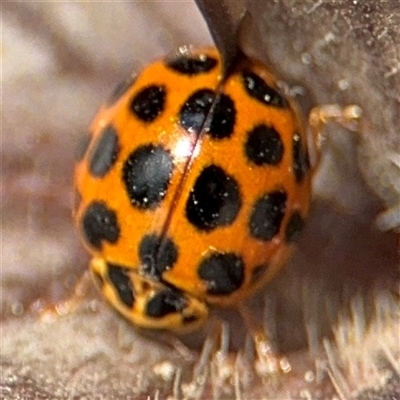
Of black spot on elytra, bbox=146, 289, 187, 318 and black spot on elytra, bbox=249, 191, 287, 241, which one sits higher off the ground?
black spot on elytra, bbox=249, 191, 287, 241

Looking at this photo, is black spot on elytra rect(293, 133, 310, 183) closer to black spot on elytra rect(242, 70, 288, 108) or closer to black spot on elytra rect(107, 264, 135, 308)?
black spot on elytra rect(242, 70, 288, 108)

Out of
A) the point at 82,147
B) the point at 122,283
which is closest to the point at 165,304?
the point at 122,283

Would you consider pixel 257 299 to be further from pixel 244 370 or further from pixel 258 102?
pixel 258 102

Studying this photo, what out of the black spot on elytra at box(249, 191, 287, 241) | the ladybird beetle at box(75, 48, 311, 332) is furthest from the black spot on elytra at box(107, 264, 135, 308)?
the black spot on elytra at box(249, 191, 287, 241)

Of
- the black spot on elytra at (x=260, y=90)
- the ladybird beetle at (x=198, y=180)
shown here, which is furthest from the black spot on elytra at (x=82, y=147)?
the black spot on elytra at (x=260, y=90)

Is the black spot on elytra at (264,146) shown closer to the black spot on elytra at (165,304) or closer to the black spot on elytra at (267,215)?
the black spot on elytra at (267,215)

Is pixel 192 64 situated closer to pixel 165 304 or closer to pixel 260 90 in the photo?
pixel 260 90
